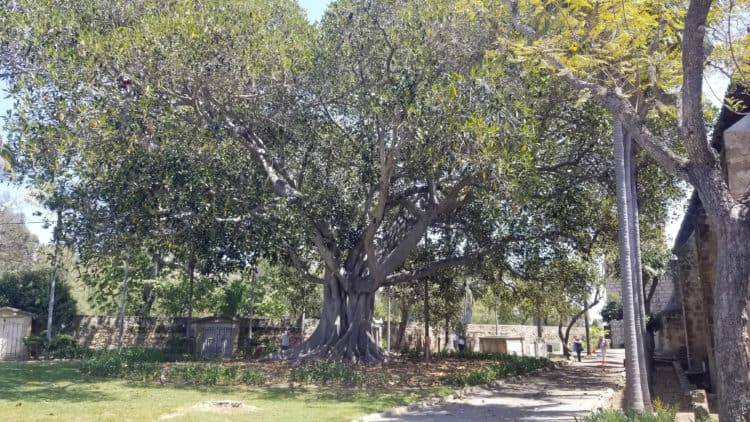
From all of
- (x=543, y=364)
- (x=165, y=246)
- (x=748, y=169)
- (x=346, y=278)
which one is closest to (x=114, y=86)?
Result: (x=165, y=246)

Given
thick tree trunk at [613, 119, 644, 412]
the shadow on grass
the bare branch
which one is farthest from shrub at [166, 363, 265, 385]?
thick tree trunk at [613, 119, 644, 412]

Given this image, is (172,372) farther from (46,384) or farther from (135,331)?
(135,331)

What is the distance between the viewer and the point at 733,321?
6484mm

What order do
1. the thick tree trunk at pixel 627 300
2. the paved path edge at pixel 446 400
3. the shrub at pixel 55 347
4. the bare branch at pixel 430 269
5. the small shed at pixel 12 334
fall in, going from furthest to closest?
the small shed at pixel 12 334
the shrub at pixel 55 347
the bare branch at pixel 430 269
the paved path edge at pixel 446 400
the thick tree trunk at pixel 627 300

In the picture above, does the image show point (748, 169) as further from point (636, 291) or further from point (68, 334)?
point (68, 334)

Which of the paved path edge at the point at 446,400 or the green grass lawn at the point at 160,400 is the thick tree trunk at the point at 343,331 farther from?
the green grass lawn at the point at 160,400

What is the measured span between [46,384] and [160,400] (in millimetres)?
4359

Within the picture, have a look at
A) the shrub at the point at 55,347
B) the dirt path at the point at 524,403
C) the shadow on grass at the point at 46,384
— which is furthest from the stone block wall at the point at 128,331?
the dirt path at the point at 524,403

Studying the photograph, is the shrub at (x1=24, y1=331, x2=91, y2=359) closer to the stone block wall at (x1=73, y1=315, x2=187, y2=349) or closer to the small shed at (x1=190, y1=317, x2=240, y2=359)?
the stone block wall at (x1=73, y1=315, x2=187, y2=349)

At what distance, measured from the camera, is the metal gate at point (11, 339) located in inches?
914

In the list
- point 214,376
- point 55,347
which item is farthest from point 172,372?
point 55,347

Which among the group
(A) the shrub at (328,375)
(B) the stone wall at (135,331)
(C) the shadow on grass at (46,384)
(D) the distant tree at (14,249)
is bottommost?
(C) the shadow on grass at (46,384)

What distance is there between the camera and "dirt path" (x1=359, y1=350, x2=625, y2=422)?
11133mm

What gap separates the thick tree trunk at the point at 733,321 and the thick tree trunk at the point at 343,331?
12825 mm
